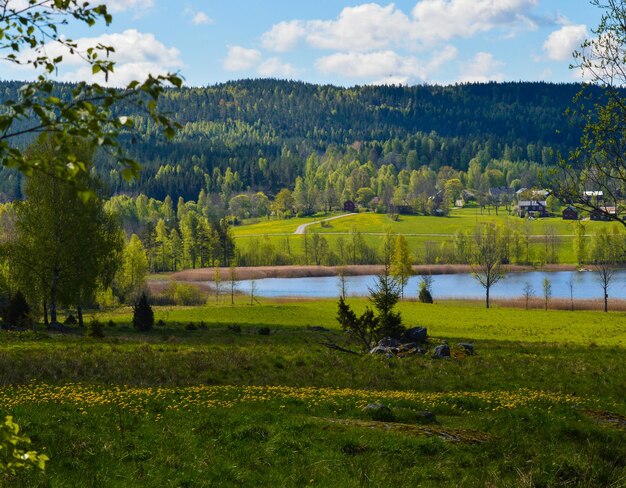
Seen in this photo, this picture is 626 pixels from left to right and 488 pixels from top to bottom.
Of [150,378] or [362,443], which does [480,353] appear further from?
[362,443]

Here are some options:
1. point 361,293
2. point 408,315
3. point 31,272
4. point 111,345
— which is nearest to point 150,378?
point 111,345

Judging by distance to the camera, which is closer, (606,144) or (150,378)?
(606,144)

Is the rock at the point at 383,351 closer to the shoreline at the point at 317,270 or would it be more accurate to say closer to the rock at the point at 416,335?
the rock at the point at 416,335

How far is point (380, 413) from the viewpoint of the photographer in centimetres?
1614

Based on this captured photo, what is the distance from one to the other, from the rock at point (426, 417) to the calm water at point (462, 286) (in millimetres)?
82045

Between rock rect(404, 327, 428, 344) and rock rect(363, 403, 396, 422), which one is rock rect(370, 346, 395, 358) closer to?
rock rect(404, 327, 428, 344)

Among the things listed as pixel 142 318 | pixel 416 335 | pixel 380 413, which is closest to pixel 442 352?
pixel 416 335

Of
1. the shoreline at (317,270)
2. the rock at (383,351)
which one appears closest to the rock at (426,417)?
the rock at (383,351)

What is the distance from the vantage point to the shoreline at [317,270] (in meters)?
150

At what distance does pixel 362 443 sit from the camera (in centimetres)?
1284

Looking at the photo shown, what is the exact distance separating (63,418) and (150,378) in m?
9.68

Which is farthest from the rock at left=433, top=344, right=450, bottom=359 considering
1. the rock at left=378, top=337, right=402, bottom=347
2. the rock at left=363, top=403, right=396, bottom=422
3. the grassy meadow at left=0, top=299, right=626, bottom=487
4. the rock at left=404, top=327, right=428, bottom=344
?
the rock at left=363, top=403, right=396, bottom=422

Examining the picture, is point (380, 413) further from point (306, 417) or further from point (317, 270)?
point (317, 270)

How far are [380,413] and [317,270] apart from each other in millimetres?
140631
